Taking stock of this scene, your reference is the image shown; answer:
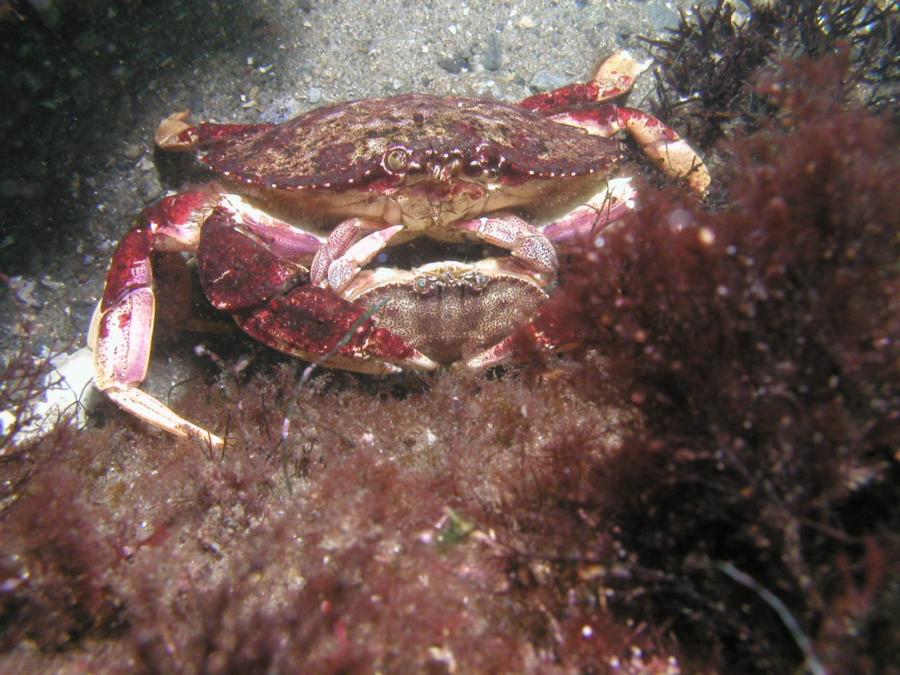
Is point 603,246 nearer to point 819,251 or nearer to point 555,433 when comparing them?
point 819,251

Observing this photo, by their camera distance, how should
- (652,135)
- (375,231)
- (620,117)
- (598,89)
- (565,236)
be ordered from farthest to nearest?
(598,89), (620,117), (652,135), (565,236), (375,231)

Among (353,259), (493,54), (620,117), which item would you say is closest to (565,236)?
(620,117)

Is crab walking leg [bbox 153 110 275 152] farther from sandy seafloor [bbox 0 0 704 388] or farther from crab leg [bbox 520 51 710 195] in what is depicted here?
crab leg [bbox 520 51 710 195]

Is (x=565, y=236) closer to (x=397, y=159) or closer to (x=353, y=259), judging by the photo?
(x=397, y=159)

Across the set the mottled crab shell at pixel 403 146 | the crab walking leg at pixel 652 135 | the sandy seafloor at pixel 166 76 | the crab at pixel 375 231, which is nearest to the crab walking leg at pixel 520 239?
the crab at pixel 375 231

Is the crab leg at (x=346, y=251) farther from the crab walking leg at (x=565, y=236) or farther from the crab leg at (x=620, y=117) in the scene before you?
the crab leg at (x=620, y=117)

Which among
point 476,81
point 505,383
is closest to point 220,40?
point 476,81

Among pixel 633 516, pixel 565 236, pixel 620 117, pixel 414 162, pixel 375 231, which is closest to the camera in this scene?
pixel 633 516
